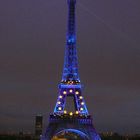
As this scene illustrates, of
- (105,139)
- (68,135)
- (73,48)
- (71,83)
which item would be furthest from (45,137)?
(68,135)

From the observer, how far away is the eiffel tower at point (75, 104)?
121 m

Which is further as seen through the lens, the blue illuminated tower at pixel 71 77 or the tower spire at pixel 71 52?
the tower spire at pixel 71 52

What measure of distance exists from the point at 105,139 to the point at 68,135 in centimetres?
2527

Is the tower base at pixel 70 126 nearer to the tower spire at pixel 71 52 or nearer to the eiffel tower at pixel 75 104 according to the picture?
the eiffel tower at pixel 75 104

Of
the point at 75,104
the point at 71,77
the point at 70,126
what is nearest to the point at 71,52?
the point at 71,77

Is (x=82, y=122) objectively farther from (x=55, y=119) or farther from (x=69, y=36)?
(x=69, y=36)

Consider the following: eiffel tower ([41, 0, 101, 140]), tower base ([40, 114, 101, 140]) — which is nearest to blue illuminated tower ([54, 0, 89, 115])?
eiffel tower ([41, 0, 101, 140])

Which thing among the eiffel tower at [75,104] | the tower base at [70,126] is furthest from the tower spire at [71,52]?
the tower base at [70,126]

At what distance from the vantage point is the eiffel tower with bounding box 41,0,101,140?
121m

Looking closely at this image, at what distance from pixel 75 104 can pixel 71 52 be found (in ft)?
42.3

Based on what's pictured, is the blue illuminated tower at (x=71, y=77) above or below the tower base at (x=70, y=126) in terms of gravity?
above

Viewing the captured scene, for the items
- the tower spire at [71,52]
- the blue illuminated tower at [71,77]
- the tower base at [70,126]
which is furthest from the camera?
the tower spire at [71,52]

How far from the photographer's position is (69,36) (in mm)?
127312

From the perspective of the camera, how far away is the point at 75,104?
411 feet
